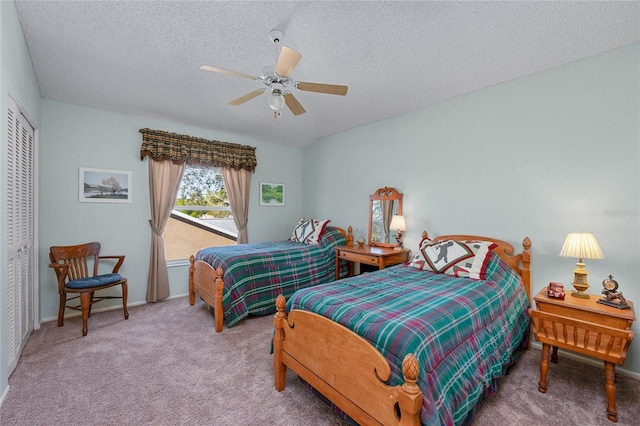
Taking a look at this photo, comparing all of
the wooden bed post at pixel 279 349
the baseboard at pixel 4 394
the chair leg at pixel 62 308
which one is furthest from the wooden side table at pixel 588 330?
the chair leg at pixel 62 308

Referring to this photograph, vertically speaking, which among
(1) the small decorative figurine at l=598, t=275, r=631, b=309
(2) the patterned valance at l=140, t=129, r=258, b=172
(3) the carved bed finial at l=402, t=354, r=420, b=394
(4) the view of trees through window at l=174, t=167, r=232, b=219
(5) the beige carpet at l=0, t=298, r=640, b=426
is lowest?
(5) the beige carpet at l=0, t=298, r=640, b=426

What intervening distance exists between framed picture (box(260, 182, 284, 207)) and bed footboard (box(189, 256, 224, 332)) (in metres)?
1.69

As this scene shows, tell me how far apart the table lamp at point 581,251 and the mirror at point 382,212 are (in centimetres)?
184

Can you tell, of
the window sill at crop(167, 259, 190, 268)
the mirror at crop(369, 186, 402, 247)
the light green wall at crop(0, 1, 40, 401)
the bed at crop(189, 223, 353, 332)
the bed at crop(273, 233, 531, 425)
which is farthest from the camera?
the window sill at crop(167, 259, 190, 268)

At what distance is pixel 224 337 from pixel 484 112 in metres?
3.63

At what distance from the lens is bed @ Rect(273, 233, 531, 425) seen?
4.46 feet

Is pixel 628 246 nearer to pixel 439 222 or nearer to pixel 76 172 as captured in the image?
pixel 439 222

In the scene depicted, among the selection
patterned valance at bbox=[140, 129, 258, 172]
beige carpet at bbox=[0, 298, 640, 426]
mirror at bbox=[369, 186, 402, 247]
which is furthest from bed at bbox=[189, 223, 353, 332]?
patterned valance at bbox=[140, 129, 258, 172]

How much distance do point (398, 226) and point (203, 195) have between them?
3.07 metres

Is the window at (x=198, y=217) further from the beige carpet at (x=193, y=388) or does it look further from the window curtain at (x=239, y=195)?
the beige carpet at (x=193, y=388)

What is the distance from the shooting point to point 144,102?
3.44m

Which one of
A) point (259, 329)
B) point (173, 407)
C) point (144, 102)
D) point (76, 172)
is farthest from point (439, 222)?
point (76, 172)

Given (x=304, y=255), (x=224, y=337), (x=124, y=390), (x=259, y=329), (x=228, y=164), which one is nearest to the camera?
(x=124, y=390)

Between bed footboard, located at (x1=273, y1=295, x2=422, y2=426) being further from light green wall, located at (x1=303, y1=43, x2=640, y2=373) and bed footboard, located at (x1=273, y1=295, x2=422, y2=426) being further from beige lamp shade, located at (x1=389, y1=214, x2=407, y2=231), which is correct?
light green wall, located at (x1=303, y1=43, x2=640, y2=373)
